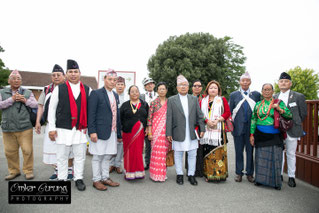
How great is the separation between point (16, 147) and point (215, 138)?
4.09 meters

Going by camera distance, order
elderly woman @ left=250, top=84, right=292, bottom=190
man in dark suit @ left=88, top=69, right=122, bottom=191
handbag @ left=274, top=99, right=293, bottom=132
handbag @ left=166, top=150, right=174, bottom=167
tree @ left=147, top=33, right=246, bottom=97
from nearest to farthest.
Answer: man in dark suit @ left=88, top=69, right=122, bottom=191 → handbag @ left=274, top=99, right=293, bottom=132 → elderly woman @ left=250, top=84, right=292, bottom=190 → handbag @ left=166, top=150, right=174, bottom=167 → tree @ left=147, top=33, right=246, bottom=97

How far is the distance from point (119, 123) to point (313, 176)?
4121mm

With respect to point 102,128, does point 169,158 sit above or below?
below

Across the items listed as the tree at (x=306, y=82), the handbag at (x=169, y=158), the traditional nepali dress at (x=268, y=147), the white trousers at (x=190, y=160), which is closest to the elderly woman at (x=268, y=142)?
the traditional nepali dress at (x=268, y=147)

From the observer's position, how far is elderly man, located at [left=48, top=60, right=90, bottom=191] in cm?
345

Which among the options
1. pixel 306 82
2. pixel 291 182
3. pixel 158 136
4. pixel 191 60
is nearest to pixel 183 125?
pixel 158 136

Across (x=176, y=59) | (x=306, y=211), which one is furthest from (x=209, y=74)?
(x=306, y=211)

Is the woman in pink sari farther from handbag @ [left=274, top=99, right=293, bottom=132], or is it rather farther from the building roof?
the building roof

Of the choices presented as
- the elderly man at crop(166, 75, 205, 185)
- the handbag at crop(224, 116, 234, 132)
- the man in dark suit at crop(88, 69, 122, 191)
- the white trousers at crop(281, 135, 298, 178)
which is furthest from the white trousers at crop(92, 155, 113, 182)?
the white trousers at crop(281, 135, 298, 178)

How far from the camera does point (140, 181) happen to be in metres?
4.23

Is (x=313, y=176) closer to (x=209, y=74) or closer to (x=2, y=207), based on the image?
(x=2, y=207)

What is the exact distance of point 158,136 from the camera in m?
4.24

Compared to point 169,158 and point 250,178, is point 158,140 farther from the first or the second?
point 250,178

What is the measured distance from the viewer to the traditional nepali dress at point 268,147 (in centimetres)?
386
